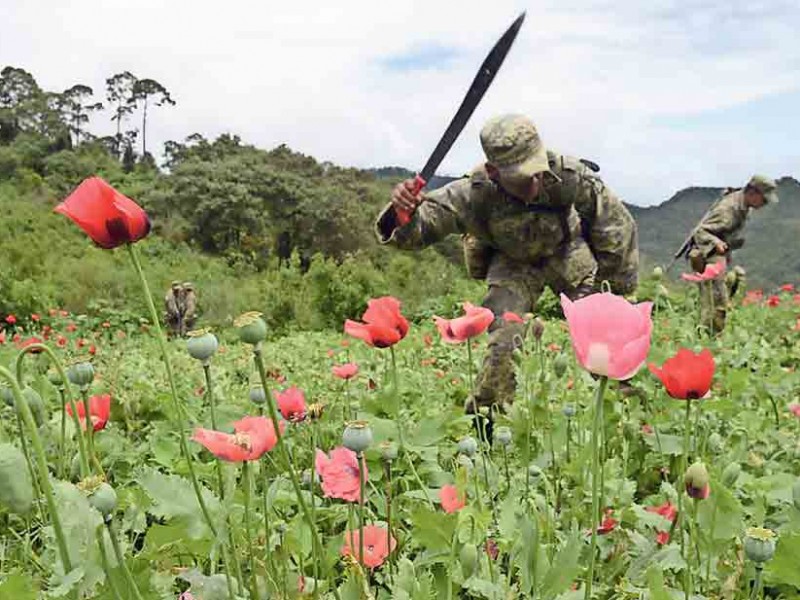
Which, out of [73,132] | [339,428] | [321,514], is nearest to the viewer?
[321,514]

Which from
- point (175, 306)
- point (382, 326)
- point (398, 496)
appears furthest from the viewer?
point (175, 306)

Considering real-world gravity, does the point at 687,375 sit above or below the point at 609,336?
below

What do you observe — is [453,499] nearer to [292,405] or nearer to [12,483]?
[292,405]

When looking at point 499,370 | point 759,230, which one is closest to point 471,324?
point 499,370

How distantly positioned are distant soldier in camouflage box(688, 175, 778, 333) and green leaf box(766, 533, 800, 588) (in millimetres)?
5019

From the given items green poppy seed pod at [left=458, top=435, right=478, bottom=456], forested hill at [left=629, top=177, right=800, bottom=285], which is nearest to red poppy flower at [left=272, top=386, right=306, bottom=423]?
green poppy seed pod at [left=458, top=435, right=478, bottom=456]

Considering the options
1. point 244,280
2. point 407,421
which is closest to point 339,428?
point 407,421

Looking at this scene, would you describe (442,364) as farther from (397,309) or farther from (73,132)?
(73,132)

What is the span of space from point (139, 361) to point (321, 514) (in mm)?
5414

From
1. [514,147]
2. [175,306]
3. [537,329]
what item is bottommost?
[175,306]

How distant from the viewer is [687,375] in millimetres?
1181

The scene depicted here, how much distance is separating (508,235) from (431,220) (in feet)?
0.99

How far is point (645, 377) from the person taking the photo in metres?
2.82

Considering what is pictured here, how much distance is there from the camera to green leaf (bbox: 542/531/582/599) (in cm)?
97
